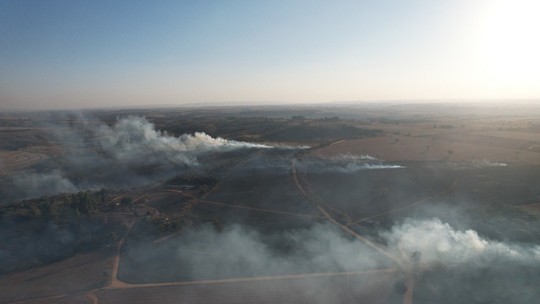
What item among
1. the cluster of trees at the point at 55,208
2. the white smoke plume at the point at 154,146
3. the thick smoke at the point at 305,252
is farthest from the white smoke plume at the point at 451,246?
the white smoke plume at the point at 154,146

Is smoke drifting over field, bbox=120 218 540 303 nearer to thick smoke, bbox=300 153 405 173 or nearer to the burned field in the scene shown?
the burned field

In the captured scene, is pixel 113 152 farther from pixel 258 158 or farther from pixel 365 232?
pixel 365 232

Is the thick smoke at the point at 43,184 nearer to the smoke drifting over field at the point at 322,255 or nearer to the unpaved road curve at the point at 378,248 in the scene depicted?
the smoke drifting over field at the point at 322,255

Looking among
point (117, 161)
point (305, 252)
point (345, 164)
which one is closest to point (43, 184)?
point (117, 161)

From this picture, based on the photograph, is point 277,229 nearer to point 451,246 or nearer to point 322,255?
point 322,255

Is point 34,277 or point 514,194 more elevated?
point 514,194

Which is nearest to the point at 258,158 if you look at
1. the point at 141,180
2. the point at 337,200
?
the point at 141,180
